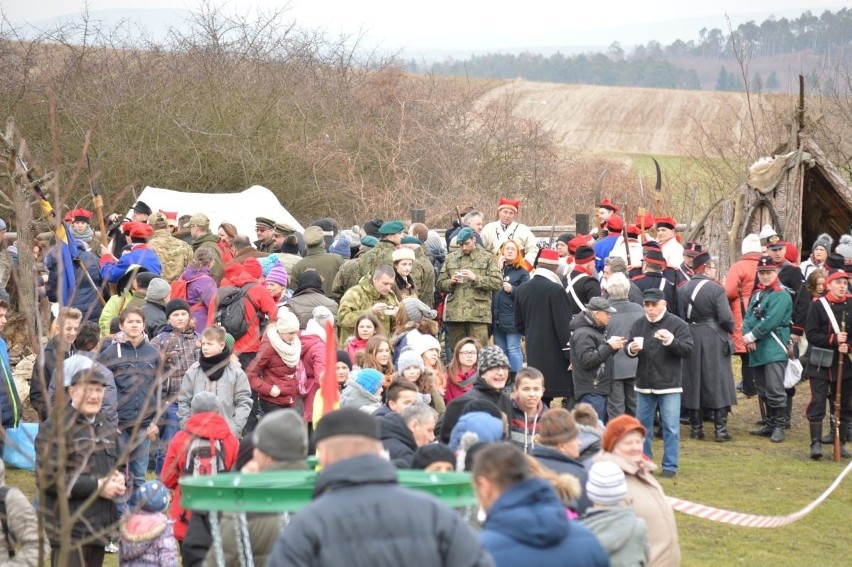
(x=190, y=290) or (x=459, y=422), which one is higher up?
(x=190, y=290)

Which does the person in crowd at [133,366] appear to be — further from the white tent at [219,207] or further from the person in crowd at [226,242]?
the white tent at [219,207]

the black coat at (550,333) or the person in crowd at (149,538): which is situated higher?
the black coat at (550,333)

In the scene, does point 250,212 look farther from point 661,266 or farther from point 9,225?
point 661,266

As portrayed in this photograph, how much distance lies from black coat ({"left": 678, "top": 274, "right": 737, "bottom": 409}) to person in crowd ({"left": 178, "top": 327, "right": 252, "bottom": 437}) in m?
5.52

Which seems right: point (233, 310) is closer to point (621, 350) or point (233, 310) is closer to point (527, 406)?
point (621, 350)

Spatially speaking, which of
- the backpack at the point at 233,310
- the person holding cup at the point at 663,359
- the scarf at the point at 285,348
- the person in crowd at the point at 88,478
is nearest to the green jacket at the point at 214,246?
the backpack at the point at 233,310

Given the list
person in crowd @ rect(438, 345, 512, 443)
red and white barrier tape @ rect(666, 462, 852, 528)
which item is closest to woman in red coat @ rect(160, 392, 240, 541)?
person in crowd @ rect(438, 345, 512, 443)

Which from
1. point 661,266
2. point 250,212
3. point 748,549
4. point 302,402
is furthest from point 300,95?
point 748,549

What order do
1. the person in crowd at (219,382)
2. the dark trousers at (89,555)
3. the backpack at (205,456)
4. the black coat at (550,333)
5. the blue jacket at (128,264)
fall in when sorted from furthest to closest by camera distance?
the blue jacket at (128,264)
the black coat at (550,333)
the person in crowd at (219,382)
the dark trousers at (89,555)
the backpack at (205,456)

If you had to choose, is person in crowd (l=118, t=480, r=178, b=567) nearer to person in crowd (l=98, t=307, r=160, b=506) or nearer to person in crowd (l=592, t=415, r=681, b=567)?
person in crowd (l=98, t=307, r=160, b=506)

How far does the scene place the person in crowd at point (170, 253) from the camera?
1419 centimetres

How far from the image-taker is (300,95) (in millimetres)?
25656

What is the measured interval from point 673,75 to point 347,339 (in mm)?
139679

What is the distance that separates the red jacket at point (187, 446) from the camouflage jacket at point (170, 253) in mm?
6670
